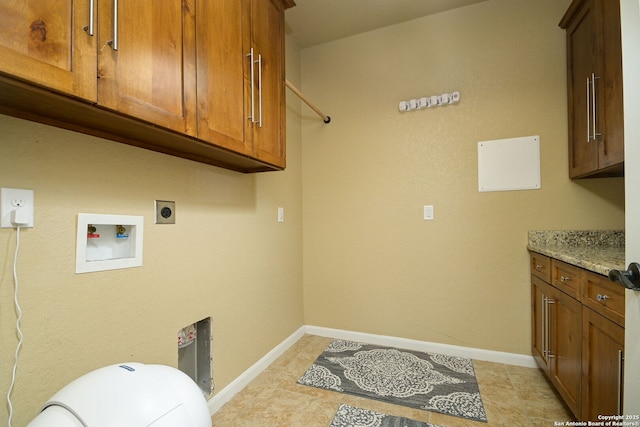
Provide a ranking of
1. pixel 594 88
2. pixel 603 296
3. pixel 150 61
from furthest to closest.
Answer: pixel 594 88
pixel 603 296
pixel 150 61

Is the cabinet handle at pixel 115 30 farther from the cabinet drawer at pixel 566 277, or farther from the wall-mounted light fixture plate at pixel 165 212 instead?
the cabinet drawer at pixel 566 277

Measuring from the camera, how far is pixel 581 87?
1827 mm

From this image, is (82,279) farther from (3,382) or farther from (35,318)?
(3,382)

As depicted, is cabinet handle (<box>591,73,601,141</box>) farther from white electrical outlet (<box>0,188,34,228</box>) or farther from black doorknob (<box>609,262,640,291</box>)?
white electrical outlet (<box>0,188,34,228</box>)

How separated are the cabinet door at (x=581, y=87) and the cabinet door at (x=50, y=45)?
2.38m

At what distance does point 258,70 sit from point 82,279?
1.27 m

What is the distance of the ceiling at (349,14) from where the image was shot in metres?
2.21

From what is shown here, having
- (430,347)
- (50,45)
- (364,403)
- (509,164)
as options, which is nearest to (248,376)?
(364,403)

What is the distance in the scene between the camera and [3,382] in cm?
87

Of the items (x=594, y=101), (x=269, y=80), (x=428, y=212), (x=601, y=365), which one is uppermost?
(x=269, y=80)

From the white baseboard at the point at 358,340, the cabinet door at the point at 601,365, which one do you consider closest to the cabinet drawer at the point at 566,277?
the cabinet door at the point at 601,365

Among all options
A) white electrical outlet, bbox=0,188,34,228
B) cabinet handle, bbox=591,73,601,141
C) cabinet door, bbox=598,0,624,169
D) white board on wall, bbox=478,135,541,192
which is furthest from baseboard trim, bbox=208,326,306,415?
cabinet handle, bbox=591,73,601,141

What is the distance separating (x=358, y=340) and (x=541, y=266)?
1.53m

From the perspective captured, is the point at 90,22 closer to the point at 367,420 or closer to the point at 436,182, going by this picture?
the point at 367,420
